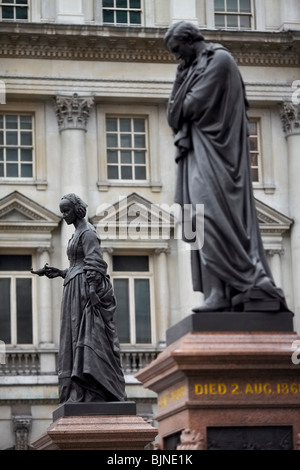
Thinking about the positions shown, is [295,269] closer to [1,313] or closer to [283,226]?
[283,226]

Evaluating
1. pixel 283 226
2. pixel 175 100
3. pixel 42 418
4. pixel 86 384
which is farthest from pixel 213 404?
pixel 283 226

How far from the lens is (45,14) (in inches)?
1470

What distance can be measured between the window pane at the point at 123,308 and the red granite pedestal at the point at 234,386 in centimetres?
2810

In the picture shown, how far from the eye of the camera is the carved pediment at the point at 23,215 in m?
36.5

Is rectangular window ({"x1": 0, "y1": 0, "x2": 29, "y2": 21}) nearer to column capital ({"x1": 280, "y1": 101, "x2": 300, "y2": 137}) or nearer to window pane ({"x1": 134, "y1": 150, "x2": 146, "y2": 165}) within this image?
window pane ({"x1": 134, "y1": 150, "x2": 146, "y2": 165})

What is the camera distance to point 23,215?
3672 cm

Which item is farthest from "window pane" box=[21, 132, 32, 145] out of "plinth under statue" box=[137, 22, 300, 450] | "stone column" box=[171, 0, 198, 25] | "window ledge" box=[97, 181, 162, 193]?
"plinth under statue" box=[137, 22, 300, 450]

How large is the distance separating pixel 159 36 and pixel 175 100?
28.0 meters

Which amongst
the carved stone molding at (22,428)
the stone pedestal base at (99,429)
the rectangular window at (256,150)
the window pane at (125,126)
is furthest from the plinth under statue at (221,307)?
the rectangular window at (256,150)

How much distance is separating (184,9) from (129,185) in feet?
16.9

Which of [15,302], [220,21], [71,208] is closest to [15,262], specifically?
[15,302]

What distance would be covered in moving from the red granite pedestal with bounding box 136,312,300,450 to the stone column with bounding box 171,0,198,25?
29816 mm

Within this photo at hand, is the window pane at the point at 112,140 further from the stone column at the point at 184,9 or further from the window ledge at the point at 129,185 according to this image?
the stone column at the point at 184,9

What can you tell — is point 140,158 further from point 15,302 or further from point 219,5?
point 15,302
